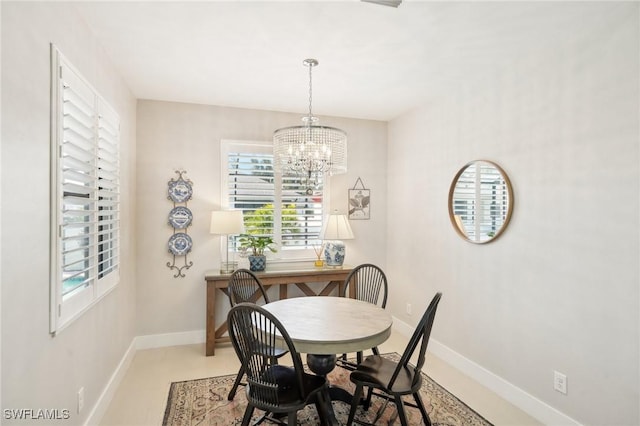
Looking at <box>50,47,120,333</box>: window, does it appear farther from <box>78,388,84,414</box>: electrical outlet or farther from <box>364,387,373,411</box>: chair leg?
<box>364,387,373,411</box>: chair leg

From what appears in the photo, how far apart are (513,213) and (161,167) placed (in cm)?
343

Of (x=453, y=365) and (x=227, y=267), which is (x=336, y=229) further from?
(x=453, y=365)

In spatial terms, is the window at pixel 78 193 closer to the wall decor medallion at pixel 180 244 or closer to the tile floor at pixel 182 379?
the tile floor at pixel 182 379

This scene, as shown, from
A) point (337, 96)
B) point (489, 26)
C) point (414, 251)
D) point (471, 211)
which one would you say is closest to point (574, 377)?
point (471, 211)

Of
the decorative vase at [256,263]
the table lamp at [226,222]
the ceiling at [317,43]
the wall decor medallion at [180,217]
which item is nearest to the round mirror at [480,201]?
the ceiling at [317,43]

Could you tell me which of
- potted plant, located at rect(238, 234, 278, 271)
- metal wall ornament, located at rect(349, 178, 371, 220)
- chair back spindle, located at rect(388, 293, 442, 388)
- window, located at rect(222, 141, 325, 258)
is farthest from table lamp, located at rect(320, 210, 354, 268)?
chair back spindle, located at rect(388, 293, 442, 388)

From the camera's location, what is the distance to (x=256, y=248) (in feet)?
12.7

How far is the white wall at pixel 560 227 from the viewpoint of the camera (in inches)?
80.0

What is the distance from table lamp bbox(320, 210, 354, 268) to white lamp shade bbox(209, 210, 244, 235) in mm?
967

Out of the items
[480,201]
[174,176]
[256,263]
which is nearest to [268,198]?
[256,263]

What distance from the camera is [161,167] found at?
3809 millimetres

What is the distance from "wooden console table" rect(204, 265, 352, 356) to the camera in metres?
3.59

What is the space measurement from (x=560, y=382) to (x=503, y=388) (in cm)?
52

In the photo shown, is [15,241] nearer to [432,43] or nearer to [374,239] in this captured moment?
[432,43]
